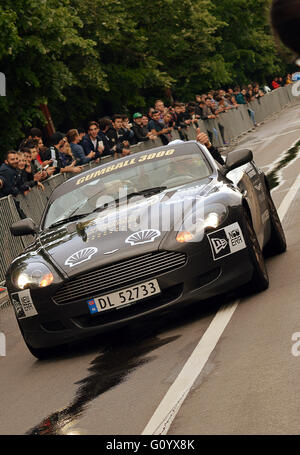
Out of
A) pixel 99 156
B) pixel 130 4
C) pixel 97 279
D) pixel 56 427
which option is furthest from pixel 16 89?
pixel 56 427

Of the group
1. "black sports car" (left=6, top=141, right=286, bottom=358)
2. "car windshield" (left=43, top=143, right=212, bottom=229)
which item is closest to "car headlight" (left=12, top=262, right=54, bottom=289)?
"black sports car" (left=6, top=141, right=286, bottom=358)

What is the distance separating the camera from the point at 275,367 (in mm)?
5805

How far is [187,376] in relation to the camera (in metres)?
6.17

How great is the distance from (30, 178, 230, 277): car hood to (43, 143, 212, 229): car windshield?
300 mm

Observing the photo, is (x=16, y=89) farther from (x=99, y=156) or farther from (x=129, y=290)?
(x=129, y=290)

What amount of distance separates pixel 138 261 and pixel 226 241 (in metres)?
0.76

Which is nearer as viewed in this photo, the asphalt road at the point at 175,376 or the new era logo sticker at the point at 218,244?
the asphalt road at the point at 175,376

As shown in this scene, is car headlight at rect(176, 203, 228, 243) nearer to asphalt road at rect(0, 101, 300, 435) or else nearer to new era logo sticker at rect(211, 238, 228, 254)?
new era logo sticker at rect(211, 238, 228, 254)

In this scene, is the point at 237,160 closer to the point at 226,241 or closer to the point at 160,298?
the point at 226,241

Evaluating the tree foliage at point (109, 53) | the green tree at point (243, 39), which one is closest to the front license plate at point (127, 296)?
the tree foliage at point (109, 53)

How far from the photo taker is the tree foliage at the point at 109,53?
24.2m

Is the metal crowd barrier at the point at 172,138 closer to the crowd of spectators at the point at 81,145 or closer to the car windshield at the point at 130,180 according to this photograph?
the crowd of spectators at the point at 81,145

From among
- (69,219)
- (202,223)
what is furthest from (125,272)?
(69,219)

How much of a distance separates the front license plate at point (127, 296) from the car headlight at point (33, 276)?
18.4 inches
